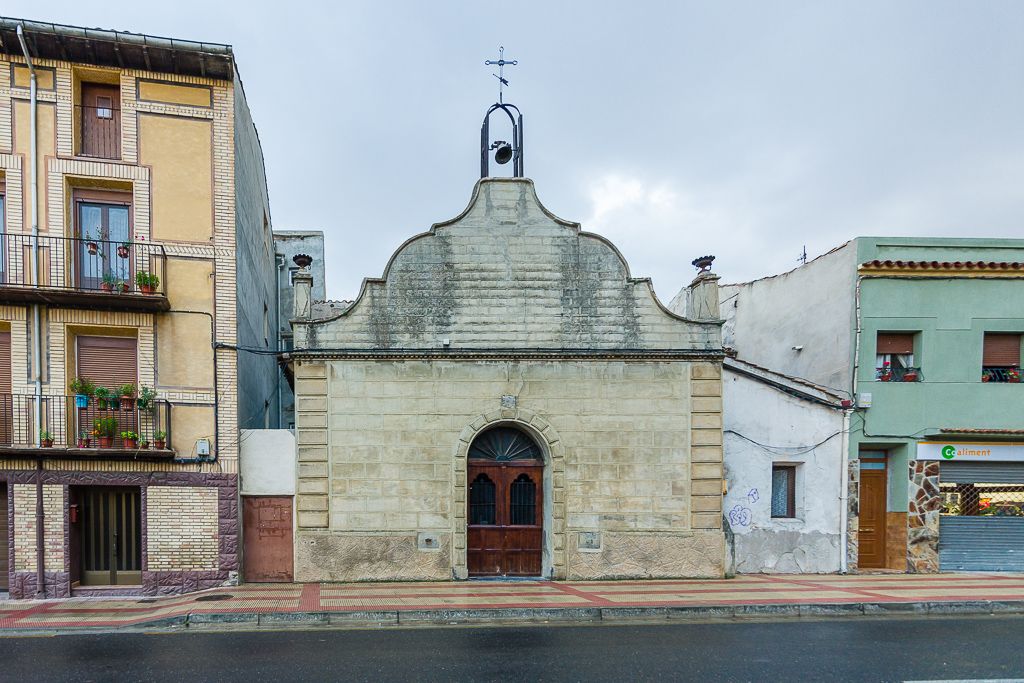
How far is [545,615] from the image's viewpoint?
9.05m

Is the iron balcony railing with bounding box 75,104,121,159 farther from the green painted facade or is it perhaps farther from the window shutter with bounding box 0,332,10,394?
the green painted facade

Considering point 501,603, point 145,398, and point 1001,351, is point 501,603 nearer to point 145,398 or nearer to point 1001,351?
point 145,398

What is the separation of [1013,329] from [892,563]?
595 cm

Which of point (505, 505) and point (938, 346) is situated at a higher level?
point (938, 346)

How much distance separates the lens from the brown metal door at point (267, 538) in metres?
11.0

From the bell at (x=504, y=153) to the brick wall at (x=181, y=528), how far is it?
9.21 m

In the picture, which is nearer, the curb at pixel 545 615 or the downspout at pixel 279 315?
the curb at pixel 545 615

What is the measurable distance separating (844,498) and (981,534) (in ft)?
11.0

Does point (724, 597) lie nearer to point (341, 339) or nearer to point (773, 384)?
point (773, 384)

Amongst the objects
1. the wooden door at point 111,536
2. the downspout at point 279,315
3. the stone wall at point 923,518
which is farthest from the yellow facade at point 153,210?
the stone wall at point 923,518

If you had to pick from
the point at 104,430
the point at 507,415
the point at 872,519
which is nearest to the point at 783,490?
the point at 872,519

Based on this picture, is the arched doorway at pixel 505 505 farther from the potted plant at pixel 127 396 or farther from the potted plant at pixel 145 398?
the potted plant at pixel 127 396

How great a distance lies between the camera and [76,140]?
10.8m

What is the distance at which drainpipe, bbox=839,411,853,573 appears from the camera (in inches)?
487
